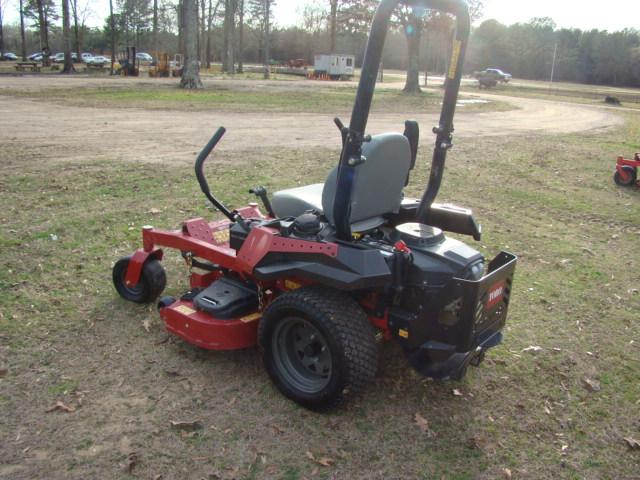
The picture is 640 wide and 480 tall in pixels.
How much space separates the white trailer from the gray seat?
5162 centimetres

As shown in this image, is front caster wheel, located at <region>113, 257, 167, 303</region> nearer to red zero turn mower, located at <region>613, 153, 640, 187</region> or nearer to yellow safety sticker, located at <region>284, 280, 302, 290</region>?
yellow safety sticker, located at <region>284, 280, 302, 290</region>

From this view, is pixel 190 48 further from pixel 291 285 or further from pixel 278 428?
pixel 278 428

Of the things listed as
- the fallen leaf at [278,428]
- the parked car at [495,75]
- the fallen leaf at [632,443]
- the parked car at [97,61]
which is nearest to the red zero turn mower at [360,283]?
the fallen leaf at [278,428]

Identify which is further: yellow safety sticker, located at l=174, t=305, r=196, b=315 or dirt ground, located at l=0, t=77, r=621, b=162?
dirt ground, located at l=0, t=77, r=621, b=162

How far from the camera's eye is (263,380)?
3730 mm

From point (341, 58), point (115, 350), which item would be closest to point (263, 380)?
point (115, 350)

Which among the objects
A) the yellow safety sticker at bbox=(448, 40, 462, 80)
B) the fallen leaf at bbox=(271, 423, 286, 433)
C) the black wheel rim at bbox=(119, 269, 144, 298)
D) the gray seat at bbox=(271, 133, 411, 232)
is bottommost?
the fallen leaf at bbox=(271, 423, 286, 433)

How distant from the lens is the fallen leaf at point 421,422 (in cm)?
338

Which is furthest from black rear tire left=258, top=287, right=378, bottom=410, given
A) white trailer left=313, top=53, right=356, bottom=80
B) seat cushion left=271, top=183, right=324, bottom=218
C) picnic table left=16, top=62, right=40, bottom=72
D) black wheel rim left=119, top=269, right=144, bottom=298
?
white trailer left=313, top=53, right=356, bottom=80

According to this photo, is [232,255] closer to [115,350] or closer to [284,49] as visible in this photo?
[115,350]

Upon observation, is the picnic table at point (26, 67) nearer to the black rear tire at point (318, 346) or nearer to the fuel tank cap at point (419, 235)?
the black rear tire at point (318, 346)

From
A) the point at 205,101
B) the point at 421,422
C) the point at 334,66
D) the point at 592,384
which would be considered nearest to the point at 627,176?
the point at 592,384

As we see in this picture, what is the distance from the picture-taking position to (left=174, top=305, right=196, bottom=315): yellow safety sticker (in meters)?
3.87

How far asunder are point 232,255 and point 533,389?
86.7 inches
